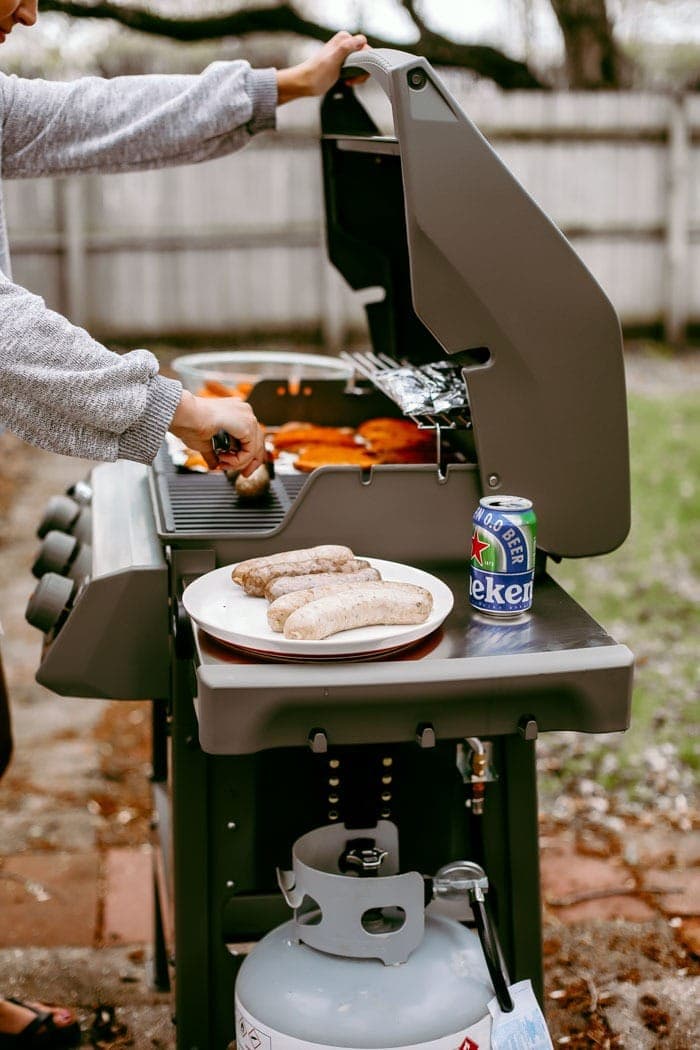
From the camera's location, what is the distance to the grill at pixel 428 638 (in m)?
1.52

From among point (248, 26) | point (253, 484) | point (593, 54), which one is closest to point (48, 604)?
point (253, 484)

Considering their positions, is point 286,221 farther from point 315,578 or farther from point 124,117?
point 315,578

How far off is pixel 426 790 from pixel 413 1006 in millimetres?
386

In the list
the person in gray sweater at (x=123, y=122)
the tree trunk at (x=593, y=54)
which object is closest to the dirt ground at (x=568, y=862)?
the person in gray sweater at (x=123, y=122)

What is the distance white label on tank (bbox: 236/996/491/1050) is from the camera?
5.37ft

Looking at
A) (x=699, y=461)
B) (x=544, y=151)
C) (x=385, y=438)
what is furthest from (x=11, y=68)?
(x=385, y=438)

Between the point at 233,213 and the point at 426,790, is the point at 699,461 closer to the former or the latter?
the point at 233,213

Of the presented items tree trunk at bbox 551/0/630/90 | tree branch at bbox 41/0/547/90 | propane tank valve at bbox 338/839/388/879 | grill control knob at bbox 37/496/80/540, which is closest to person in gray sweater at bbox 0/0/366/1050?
grill control knob at bbox 37/496/80/540

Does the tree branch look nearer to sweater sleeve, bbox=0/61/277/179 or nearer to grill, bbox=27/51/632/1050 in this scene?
A: sweater sleeve, bbox=0/61/277/179

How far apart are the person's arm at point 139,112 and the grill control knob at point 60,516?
0.68 metres

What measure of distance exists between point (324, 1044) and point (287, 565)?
0.68 m

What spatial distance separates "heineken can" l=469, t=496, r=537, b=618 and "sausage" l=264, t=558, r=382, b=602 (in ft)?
0.51

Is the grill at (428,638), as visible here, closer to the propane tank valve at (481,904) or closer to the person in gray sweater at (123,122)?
the propane tank valve at (481,904)

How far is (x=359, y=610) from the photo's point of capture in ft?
5.04
